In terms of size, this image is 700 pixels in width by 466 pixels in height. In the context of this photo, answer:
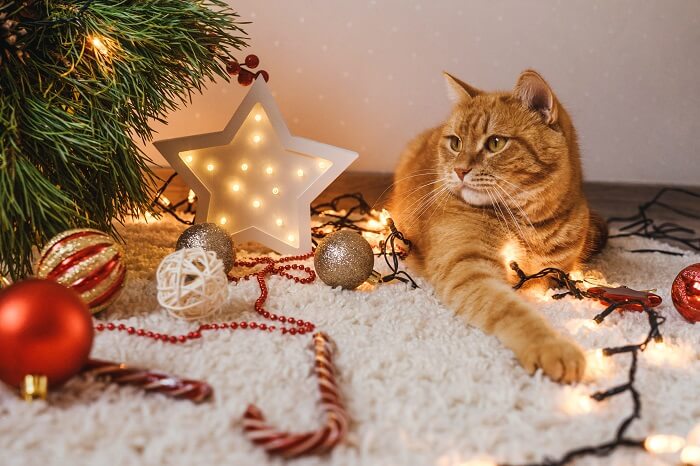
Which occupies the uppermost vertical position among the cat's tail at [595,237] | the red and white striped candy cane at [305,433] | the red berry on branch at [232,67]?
the red berry on branch at [232,67]

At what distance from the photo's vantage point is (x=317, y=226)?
1558 mm

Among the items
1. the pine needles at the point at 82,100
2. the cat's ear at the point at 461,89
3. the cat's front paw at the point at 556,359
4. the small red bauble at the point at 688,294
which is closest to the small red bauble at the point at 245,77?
the pine needles at the point at 82,100

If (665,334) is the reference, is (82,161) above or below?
above

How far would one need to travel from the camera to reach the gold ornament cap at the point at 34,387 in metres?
0.66

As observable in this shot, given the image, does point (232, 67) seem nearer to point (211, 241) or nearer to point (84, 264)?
point (211, 241)

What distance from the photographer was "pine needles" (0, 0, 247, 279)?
0.89m

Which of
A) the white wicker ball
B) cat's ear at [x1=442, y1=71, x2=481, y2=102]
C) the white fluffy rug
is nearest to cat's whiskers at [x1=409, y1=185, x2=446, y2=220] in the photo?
cat's ear at [x1=442, y1=71, x2=481, y2=102]

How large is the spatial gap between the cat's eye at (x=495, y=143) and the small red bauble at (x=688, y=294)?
15.9 inches

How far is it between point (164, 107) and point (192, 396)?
64cm

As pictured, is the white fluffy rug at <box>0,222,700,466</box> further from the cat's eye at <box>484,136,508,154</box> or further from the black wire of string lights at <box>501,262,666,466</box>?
the cat's eye at <box>484,136,508,154</box>

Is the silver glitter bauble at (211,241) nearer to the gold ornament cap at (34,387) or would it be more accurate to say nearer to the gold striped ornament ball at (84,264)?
the gold striped ornament ball at (84,264)

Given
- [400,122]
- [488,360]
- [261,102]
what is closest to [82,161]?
[261,102]

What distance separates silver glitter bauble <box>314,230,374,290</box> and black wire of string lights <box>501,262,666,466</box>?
1.00 ft

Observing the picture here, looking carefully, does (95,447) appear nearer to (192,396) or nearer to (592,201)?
(192,396)
